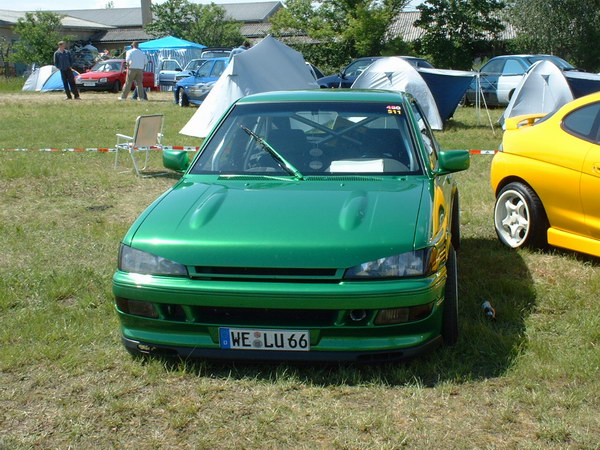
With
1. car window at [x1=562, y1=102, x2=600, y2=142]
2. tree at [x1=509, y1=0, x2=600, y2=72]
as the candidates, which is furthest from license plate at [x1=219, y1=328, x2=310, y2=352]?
tree at [x1=509, y1=0, x2=600, y2=72]

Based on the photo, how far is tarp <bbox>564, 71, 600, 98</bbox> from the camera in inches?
554

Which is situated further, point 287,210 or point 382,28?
point 382,28

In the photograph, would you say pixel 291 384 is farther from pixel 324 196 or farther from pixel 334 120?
pixel 334 120

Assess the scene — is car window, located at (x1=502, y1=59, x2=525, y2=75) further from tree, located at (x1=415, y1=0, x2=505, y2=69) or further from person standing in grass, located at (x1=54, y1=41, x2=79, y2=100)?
tree, located at (x1=415, y1=0, x2=505, y2=69)

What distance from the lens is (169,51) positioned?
37.3m

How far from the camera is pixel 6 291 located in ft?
17.7

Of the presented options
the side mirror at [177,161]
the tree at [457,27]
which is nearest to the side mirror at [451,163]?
the side mirror at [177,161]

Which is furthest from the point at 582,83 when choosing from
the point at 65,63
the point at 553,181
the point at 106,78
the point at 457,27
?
the point at 457,27

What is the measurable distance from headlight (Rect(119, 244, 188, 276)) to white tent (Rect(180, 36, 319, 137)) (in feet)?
34.5

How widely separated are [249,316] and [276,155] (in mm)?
1451

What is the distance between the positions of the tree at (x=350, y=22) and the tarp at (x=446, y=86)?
21.0 metres

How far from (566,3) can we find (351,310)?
3534cm

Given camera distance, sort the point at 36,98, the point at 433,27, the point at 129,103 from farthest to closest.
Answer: the point at 433,27 < the point at 36,98 < the point at 129,103

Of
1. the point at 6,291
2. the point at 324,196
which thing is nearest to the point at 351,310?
the point at 324,196
